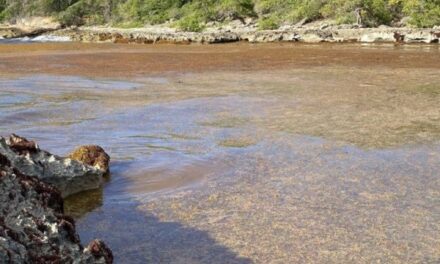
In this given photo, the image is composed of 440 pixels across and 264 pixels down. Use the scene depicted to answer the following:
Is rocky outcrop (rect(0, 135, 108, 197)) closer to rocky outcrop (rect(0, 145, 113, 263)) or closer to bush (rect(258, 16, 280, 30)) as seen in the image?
rocky outcrop (rect(0, 145, 113, 263))

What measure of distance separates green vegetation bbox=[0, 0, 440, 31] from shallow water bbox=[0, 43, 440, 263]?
2278 centimetres

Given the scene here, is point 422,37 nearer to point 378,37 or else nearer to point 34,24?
point 378,37

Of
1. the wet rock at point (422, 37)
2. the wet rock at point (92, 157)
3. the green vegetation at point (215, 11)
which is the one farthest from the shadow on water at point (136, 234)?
the green vegetation at point (215, 11)

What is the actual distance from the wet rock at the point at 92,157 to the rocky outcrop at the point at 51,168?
0.35 meters

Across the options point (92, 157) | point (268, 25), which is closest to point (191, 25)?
point (268, 25)

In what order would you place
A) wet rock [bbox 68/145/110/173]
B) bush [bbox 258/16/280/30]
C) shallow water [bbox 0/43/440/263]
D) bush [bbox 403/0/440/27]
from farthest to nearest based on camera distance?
bush [bbox 258/16/280/30], bush [bbox 403/0/440/27], wet rock [bbox 68/145/110/173], shallow water [bbox 0/43/440/263]

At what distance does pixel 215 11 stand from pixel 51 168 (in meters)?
46.0

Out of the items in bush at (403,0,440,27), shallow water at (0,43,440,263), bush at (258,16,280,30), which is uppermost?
bush at (403,0,440,27)

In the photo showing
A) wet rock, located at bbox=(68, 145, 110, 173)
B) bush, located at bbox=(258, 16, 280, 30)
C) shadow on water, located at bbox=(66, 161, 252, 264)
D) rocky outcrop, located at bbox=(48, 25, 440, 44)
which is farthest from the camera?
bush, located at bbox=(258, 16, 280, 30)

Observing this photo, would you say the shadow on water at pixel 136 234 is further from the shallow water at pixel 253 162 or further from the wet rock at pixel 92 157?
the wet rock at pixel 92 157

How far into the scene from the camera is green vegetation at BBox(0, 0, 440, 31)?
38.4 meters

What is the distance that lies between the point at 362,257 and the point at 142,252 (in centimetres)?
172

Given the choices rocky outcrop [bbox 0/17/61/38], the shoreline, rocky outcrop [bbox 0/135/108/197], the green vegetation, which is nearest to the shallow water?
rocky outcrop [bbox 0/135/108/197]

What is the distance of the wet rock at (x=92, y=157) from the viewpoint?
7.01 meters
